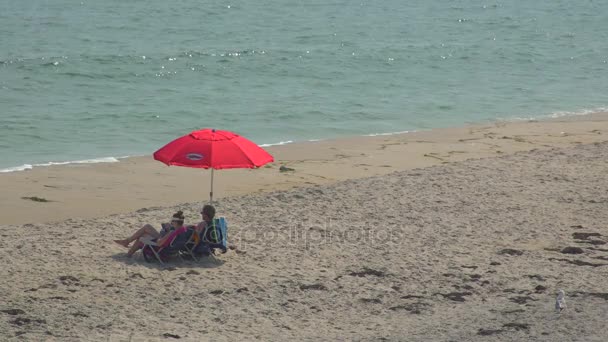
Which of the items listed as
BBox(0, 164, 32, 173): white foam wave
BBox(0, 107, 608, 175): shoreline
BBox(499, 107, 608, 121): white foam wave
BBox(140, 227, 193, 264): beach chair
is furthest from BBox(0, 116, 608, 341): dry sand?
BBox(499, 107, 608, 121): white foam wave

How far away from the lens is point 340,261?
432 inches

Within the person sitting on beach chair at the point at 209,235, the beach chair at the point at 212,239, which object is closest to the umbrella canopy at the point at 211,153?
the person sitting on beach chair at the point at 209,235

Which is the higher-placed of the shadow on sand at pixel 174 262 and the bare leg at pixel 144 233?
the bare leg at pixel 144 233

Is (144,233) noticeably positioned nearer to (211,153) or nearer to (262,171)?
(211,153)

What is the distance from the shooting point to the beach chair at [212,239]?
10.9 metres

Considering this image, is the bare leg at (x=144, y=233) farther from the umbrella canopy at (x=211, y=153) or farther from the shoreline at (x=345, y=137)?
the shoreline at (x=345, y=137)

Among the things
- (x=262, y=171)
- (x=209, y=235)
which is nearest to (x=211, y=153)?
(x=209, y=235)

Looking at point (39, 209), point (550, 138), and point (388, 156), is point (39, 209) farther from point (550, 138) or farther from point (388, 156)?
point (550, 138)

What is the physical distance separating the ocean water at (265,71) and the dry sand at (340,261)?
433 cm

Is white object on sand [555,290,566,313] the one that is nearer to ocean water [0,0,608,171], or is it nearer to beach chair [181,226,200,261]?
beach chair [181,226,200,261]

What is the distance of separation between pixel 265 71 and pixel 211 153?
16603 millimetres

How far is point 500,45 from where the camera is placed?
34.6 meters

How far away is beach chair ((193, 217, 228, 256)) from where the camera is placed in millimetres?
10852

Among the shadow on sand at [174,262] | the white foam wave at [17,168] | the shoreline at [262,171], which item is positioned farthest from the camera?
the white foam wave at [17,168]
